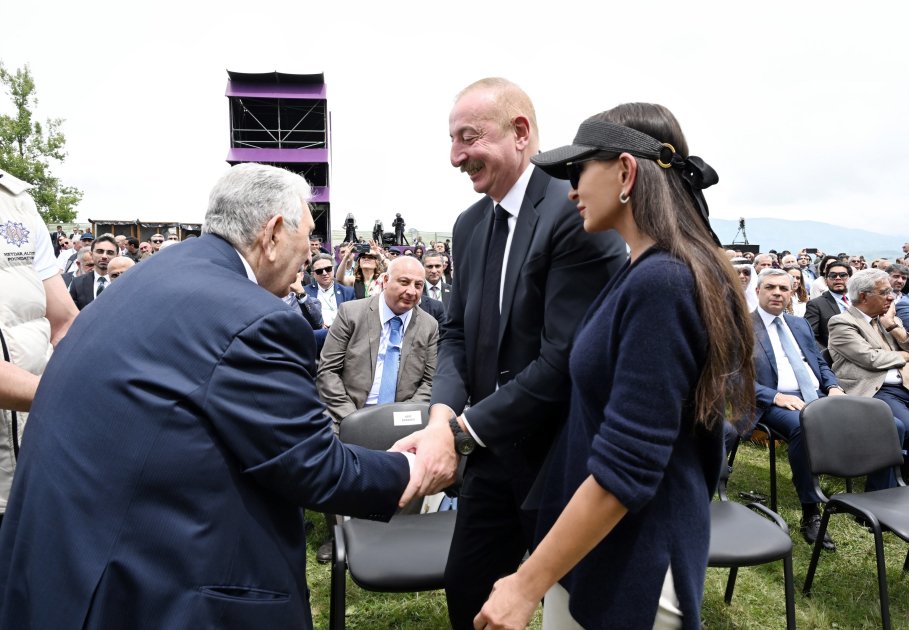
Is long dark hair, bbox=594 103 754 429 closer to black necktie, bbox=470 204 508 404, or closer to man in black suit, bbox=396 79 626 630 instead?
man in black suit, bbox=396 79 626 630

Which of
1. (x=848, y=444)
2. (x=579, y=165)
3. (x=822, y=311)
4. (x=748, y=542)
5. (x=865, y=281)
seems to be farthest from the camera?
(x=822, y=311)

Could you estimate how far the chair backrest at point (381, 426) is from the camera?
3.33 meters

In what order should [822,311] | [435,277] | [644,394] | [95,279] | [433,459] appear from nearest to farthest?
1. [644,394]
2. [433,459]
3. [822,311]
4. [95,279]
5. [435,277]

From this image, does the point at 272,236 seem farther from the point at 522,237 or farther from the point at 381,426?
the point at 381,426

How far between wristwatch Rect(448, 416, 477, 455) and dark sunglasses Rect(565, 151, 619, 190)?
860mm

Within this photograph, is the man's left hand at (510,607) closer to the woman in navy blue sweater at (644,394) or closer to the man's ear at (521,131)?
the woman in navy blue sweater at (644,394)

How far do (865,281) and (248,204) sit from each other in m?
5.65

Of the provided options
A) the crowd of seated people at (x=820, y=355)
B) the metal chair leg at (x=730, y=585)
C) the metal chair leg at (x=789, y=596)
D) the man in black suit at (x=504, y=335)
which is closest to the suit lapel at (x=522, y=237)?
the man in black suit at (x=504, y=335)

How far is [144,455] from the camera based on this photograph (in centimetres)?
132

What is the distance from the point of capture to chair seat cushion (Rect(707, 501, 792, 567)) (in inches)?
106

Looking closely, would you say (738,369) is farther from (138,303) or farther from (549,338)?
(138,303)

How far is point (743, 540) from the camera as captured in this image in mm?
2826

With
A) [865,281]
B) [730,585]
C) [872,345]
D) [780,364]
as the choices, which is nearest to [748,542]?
[730,585]

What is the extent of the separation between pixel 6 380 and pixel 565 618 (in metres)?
1.65
